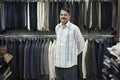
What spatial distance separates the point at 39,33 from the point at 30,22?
47 cm

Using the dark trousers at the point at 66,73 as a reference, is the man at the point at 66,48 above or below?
above

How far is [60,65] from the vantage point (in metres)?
4.09

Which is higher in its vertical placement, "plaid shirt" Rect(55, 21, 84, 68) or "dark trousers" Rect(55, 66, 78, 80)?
"plaid shirt" Rect(55, 21, 84, 68)

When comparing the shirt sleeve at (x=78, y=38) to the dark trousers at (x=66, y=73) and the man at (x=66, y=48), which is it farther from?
the dark trousers at (x=66, y=73)

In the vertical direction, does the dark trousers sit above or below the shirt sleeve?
below

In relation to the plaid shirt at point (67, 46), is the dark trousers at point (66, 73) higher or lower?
lower

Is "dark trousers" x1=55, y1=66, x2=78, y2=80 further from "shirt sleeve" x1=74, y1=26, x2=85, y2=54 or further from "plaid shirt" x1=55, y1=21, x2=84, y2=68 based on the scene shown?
"shirt sleeve" x1=74, y1=26, x2=85, y2=54

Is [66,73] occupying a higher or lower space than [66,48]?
lower

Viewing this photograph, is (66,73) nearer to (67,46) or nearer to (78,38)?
(67,46)

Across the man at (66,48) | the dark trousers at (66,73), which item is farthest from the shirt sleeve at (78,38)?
the dark trousers at (66,73)

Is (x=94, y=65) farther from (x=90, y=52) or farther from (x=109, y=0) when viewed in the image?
(x=109, y=0)

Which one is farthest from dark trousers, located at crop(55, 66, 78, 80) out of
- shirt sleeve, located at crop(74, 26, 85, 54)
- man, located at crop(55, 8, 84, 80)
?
shirt sleeve, located at crop(74, 26, 85, 54)

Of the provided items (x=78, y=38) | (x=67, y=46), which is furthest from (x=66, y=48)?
(x=78, y=38)

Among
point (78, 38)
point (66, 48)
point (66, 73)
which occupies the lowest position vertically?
point (66, 73)
